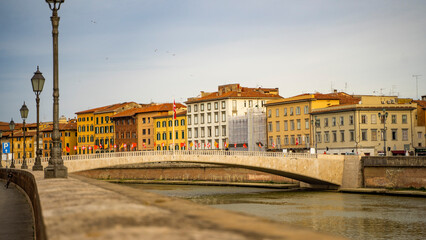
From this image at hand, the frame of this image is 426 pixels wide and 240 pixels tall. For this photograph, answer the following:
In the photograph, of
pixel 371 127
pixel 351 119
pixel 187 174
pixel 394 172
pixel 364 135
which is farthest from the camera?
pixel 187 174

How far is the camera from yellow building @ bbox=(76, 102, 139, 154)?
11262 cm

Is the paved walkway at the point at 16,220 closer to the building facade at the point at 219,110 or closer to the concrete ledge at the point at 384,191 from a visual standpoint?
the concrete ledge at the point at 384,191

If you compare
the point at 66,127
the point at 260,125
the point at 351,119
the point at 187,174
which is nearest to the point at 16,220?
the point at 187,174

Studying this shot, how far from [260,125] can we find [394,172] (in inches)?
1471

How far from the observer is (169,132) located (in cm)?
9819

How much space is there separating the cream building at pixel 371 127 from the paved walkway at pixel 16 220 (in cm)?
5314

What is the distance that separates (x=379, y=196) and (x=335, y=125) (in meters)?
27.4

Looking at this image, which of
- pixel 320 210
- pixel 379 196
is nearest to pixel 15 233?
pixel 320 210

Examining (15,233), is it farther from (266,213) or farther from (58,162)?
(266,213)

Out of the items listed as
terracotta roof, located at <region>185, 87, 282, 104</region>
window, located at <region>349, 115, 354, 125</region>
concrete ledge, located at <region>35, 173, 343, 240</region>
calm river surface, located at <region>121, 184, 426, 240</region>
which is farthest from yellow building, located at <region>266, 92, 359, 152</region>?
concrete ledge, located at <region>35, 173, 343, 240</region>

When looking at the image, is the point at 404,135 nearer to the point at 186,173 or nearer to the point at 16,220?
the point at 186,173

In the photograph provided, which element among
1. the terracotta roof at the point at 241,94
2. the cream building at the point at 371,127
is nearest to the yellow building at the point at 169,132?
the terracotta roof at the point at 241,94

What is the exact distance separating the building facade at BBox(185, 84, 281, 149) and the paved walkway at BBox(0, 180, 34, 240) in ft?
232

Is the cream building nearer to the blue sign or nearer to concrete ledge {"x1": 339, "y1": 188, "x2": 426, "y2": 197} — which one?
concrete ledge {"x1": 339, "y1": 188, "x2": 426, "y2": 197}
